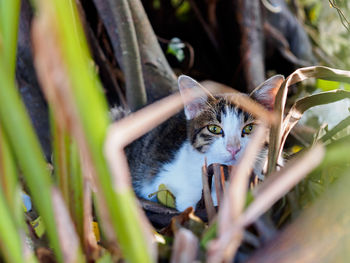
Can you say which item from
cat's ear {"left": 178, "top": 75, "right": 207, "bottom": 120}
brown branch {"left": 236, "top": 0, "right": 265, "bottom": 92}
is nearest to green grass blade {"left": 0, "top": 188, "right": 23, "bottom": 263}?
cat's ear {"left": 178, "top": 75, "right": 207, "bottom": 120}

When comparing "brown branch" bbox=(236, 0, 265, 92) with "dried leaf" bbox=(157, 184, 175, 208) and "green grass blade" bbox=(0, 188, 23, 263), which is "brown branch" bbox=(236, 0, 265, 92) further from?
"green grass blade" bbox=(0, 188, 23, 263)

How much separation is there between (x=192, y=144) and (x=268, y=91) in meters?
0.32

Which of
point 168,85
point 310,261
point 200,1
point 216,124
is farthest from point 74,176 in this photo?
point 200,1

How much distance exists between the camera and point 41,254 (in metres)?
0.73

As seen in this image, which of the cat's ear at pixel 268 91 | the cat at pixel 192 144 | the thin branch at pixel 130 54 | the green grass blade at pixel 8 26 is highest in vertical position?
the green grass blade at pixel 8 26

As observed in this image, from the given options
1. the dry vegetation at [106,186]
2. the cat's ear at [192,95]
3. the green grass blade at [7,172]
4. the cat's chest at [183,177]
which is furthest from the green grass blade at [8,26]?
the cat's chest at [183,177]

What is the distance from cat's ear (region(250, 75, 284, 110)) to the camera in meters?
1.29

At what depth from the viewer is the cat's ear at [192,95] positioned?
134 cm

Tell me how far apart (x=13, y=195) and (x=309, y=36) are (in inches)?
104

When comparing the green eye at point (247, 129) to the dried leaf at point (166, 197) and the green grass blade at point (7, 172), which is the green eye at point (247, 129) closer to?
the dried leaf at point (166, 197)

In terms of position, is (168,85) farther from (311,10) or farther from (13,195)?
(311,10)

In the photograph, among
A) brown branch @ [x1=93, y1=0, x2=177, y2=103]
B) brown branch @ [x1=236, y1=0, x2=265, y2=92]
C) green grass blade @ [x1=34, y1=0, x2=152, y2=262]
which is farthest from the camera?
brown branch @ [x1=236, y1=0, x2=265, y2=92]

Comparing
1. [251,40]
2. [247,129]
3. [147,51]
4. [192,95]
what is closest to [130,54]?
[147,51]

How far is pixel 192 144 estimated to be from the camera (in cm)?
148
